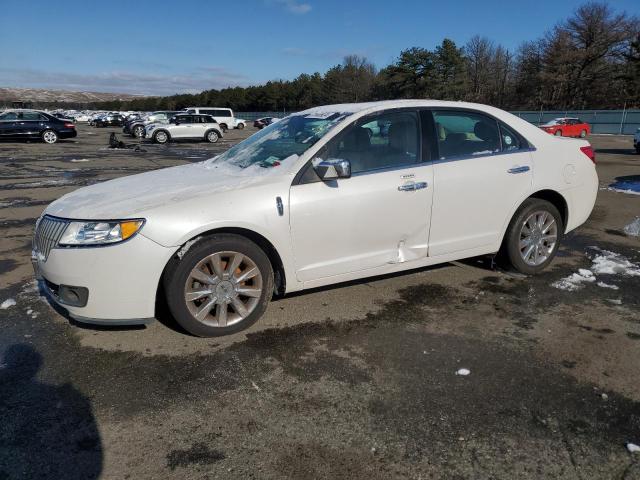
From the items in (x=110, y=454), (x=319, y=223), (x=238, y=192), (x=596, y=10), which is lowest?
(x=110, y=454)

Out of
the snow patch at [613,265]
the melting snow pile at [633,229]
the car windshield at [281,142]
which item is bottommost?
the snow patch at [613,265]

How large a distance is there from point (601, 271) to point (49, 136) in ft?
85.7

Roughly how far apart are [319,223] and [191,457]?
6.00ft

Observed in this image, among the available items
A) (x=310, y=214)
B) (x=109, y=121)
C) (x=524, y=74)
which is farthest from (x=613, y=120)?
(x=109, y=121)

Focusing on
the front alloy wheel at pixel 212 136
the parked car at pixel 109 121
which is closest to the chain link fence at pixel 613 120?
the front alloy wheel at pixel 212 136

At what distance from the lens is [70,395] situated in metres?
2.82

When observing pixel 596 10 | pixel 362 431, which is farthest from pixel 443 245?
pixel 596 10

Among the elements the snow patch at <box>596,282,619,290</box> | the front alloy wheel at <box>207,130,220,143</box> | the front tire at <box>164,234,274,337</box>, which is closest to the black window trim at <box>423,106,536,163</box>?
the snow patch at <box>596,282,619,290</box>

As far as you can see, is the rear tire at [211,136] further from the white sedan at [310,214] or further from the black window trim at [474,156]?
the black window trim at [474,156]

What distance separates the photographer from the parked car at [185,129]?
28.1 meters

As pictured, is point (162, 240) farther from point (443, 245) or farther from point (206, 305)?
point (443, 245)

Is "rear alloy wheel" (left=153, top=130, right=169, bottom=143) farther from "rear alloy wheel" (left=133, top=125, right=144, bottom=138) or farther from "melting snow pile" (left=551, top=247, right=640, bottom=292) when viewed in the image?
"melting snow pile" (left=551, top=247, right=640, bottom=292)

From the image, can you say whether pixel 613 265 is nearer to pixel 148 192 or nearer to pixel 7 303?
pixel 148 192

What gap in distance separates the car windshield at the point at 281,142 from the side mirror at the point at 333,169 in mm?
301
